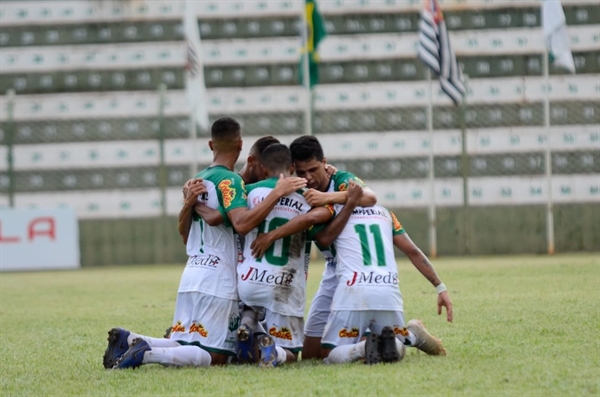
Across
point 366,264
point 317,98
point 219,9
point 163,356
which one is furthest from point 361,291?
point 219,9

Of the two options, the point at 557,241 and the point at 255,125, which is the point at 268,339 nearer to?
the point at 557,241

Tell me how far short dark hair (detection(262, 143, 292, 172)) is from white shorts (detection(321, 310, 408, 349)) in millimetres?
1133

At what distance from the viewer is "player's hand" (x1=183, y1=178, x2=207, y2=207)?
834 cm

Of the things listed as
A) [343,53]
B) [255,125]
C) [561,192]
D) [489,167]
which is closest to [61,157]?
[255,125]

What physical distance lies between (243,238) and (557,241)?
21.4 metres

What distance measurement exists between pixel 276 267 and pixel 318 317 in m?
0.62

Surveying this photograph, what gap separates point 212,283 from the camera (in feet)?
27.2

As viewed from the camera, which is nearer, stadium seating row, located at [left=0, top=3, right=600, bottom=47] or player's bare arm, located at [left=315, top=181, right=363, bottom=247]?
player's bare arm, located at [left=315, top=181, right=363, bottom=247]

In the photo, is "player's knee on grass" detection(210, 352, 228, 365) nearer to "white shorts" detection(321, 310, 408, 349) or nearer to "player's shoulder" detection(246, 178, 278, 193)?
"white shorts" detection(321, 310, 408, 349)

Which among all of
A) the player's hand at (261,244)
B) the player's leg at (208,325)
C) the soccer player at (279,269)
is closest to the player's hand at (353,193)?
the soccer player at (279,269)

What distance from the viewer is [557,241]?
28.7 meters

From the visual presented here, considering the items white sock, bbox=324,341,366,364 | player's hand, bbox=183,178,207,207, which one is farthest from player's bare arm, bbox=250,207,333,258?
white sock, bbox=324,341,366,364

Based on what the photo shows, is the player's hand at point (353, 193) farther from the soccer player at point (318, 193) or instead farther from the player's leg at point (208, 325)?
the player's leg at point (208, 325)

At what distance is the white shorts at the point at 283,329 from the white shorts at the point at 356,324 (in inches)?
11.0
